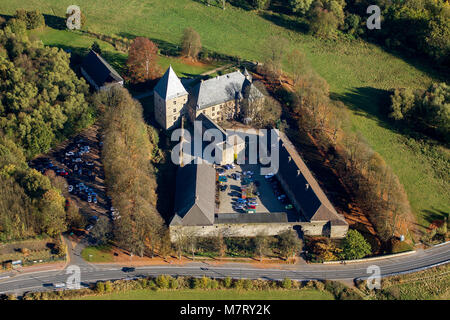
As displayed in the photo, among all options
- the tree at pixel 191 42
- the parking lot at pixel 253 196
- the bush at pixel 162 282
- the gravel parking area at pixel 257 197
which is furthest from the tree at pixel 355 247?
the tree at pixel 191 42

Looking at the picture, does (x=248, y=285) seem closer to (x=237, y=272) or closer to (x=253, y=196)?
(x=237, y=272)

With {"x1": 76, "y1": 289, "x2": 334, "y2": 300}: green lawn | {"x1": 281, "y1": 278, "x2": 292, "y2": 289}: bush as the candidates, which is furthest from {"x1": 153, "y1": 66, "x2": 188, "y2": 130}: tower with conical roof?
{"x1": 281, "y1": 278, "x2": 292, "y2": 289}: bush

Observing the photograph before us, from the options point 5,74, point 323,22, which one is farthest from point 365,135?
point 5,74

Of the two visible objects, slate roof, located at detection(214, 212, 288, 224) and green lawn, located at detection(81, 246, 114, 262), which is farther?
slate roof, located at detection(214, 212, 288, 224)

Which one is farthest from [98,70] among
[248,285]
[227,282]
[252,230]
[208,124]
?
[248,285]

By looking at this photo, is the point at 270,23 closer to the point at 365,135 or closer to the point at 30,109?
the point at 365,135

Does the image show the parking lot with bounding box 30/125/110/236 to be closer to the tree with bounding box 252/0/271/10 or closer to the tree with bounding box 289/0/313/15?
the tree with bounding box 252/0/271/10

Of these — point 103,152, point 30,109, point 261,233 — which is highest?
point 30,109
